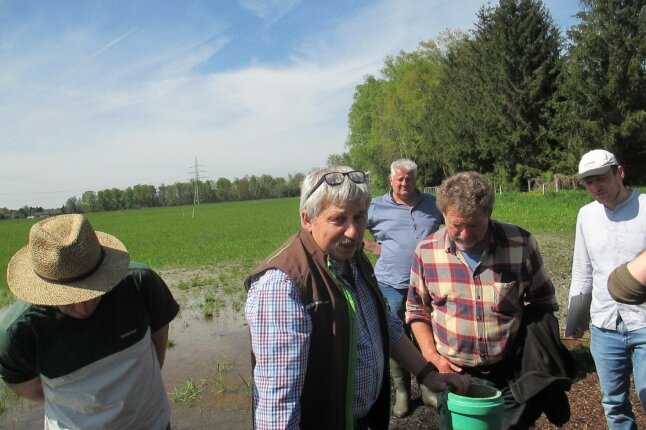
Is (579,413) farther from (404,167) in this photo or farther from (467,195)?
(404,167)

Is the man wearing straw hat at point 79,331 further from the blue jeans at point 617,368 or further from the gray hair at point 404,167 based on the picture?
the gray hair at point 404,167

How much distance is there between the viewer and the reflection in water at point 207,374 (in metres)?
4.77

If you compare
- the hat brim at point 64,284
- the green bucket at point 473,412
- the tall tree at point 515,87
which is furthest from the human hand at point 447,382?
the tall tree at point 515,87

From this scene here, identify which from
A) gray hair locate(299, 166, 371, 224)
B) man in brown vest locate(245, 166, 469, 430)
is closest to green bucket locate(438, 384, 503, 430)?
man in brown vest locate(245, 166, 469, 430)

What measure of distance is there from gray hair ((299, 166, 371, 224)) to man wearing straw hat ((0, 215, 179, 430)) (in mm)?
872

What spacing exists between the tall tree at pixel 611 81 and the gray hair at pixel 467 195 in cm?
2965

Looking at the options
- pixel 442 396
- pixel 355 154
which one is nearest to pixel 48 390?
pixel 442 396

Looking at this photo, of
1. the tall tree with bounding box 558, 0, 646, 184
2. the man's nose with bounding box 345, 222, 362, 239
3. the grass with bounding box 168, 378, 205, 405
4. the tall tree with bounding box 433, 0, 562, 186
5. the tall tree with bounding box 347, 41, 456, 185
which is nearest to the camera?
the man's nose with bounding box 345, 222, 362, 239

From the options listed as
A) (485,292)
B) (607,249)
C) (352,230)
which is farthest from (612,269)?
(352,230)

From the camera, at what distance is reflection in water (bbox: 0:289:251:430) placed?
15.6 feet

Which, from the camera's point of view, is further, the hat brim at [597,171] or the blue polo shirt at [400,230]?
the blue polo shirt at [400,230]

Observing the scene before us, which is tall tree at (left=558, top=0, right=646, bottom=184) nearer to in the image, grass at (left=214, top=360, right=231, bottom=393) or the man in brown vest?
grass at (left=214, top=360, right=231, bottom=393)

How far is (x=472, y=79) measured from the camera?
3788cm

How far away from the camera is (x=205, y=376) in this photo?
5785 millimetres
